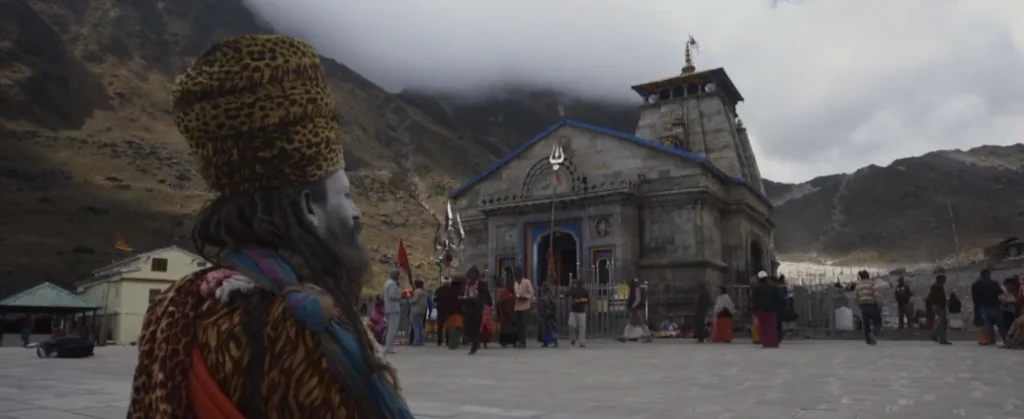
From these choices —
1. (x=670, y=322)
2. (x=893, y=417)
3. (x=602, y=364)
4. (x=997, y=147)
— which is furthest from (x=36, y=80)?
(x=997, y=147)

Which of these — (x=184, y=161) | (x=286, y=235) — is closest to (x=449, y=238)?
(x=286, y=235)

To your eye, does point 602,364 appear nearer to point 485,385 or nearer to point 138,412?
point 485,385

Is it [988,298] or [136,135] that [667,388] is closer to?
[988,298]

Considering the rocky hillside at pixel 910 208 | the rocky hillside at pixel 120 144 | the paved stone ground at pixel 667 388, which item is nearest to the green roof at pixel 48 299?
the rocky hillside at pixel 120 144

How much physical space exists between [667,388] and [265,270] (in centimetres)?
578

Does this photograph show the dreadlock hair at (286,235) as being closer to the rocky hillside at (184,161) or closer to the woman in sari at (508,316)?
the woman in sari at (508,316)

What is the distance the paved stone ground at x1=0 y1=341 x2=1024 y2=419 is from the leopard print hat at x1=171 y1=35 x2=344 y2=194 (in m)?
3.57

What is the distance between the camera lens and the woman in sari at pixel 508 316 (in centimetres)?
1486

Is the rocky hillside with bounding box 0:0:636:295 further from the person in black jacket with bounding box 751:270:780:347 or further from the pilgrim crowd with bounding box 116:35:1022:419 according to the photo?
the pilgrim crowd with bounding box 116:35:1022:419

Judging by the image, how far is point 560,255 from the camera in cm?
2744

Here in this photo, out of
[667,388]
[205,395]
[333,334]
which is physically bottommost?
[667,388]

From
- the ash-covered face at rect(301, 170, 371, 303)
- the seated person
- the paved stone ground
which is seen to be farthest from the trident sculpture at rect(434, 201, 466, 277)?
the ash-covered face at rect(301, 170, 371, 303)

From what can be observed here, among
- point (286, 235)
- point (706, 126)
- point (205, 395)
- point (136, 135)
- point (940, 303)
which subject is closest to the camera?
point (205, 395)

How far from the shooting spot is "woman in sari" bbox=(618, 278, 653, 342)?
17328 mm
